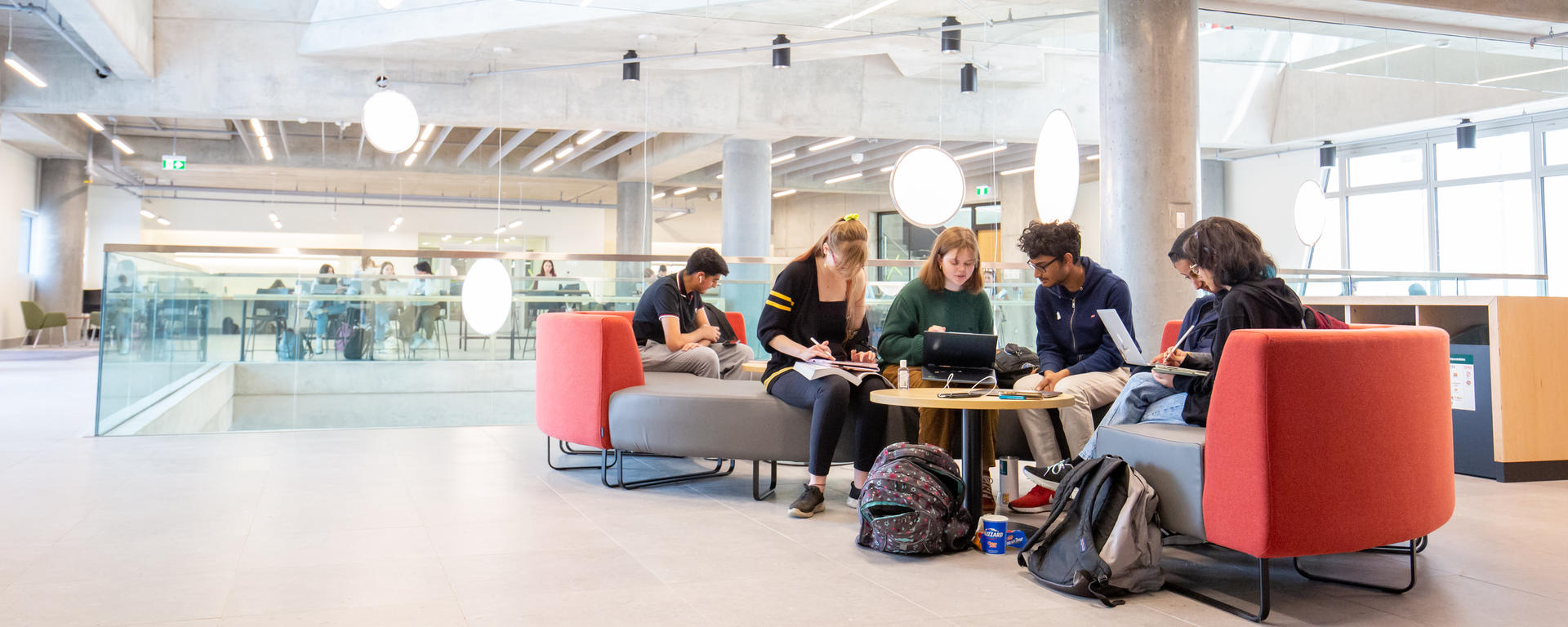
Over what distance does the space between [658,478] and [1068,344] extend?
187 cm

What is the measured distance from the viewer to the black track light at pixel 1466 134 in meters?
11.9

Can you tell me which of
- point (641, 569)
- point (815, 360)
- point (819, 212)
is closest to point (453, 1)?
point (815, 360)

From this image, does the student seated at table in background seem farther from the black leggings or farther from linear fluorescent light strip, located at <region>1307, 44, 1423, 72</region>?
linear fluorescent light strip, located at <region>1307, 44, 1423, 72</region>

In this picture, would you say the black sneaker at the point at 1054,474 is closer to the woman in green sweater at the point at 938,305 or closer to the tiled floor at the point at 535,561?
the woman in green sweater at the point at 938,305

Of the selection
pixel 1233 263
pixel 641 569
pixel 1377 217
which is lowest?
pixel 641 569

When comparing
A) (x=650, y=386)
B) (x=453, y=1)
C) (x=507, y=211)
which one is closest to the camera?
(x=650, y=386)

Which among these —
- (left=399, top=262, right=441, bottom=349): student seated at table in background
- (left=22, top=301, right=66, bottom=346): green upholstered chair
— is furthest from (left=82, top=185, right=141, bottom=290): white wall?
(left=399, top=262, right=441, bottom=349): student seated at table in background

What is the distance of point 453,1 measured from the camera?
30.4 ft

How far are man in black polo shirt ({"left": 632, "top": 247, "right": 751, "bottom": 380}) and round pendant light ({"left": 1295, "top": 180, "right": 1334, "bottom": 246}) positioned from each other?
546cm

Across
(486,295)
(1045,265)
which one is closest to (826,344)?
(1045,265)

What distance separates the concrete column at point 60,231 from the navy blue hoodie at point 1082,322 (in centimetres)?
1810

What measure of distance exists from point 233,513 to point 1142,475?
306 cm

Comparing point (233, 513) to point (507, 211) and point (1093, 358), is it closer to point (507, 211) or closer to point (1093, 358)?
point (1093, 358)

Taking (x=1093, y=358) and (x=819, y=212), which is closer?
(x=1093, y=358)
